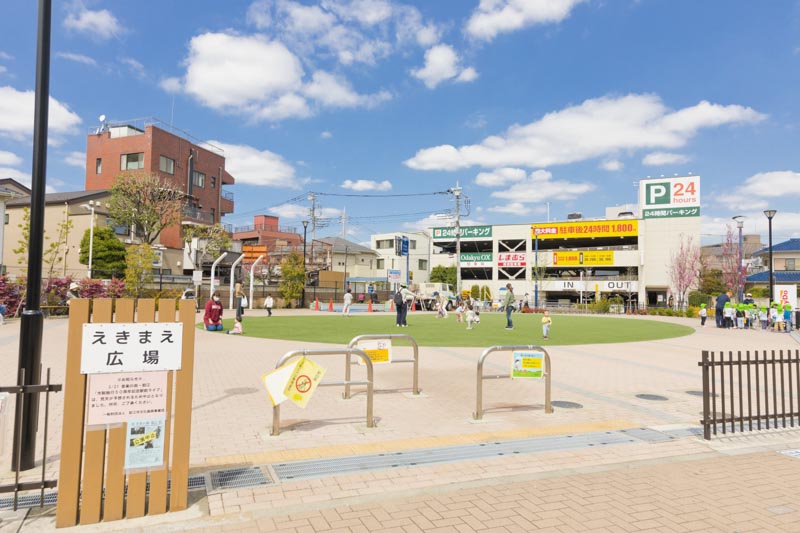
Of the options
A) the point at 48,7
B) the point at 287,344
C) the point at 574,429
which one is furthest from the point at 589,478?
the point at 287,344

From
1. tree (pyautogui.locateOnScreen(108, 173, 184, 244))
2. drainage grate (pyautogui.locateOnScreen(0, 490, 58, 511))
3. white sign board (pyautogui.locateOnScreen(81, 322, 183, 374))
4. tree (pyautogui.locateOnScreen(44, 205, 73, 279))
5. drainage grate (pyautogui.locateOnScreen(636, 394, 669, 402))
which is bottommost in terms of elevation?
drainage grate (pyautogui.locateOnScreen(0, 490, 58, 511))

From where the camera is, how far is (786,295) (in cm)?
2491

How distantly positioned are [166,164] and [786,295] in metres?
48.9

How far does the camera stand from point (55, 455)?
5148mm

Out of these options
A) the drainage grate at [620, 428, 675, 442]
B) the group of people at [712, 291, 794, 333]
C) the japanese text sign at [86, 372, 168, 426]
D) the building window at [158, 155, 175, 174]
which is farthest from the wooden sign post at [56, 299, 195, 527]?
the building window at [158, 155, 175, 174]

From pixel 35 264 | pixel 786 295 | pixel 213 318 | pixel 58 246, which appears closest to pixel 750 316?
pixel 786 295

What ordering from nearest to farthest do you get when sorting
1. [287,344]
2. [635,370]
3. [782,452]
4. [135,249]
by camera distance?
[782,452] → [635,370] → [287,344] → [135,249]

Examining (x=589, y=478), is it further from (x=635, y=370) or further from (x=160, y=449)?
(x=635, y=370)

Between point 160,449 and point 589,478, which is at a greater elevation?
point 160,449

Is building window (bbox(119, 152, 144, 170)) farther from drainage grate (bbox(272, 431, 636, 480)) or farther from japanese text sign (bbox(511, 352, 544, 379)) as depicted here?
drainage grate (bbox(272, 431, 636, 480))

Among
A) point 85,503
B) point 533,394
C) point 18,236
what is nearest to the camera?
point 85,503

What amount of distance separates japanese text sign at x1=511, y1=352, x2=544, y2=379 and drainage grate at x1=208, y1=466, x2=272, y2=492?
3928 millimetres

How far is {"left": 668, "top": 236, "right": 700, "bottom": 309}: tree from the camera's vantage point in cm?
5544

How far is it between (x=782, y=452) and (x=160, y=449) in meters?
6.52
